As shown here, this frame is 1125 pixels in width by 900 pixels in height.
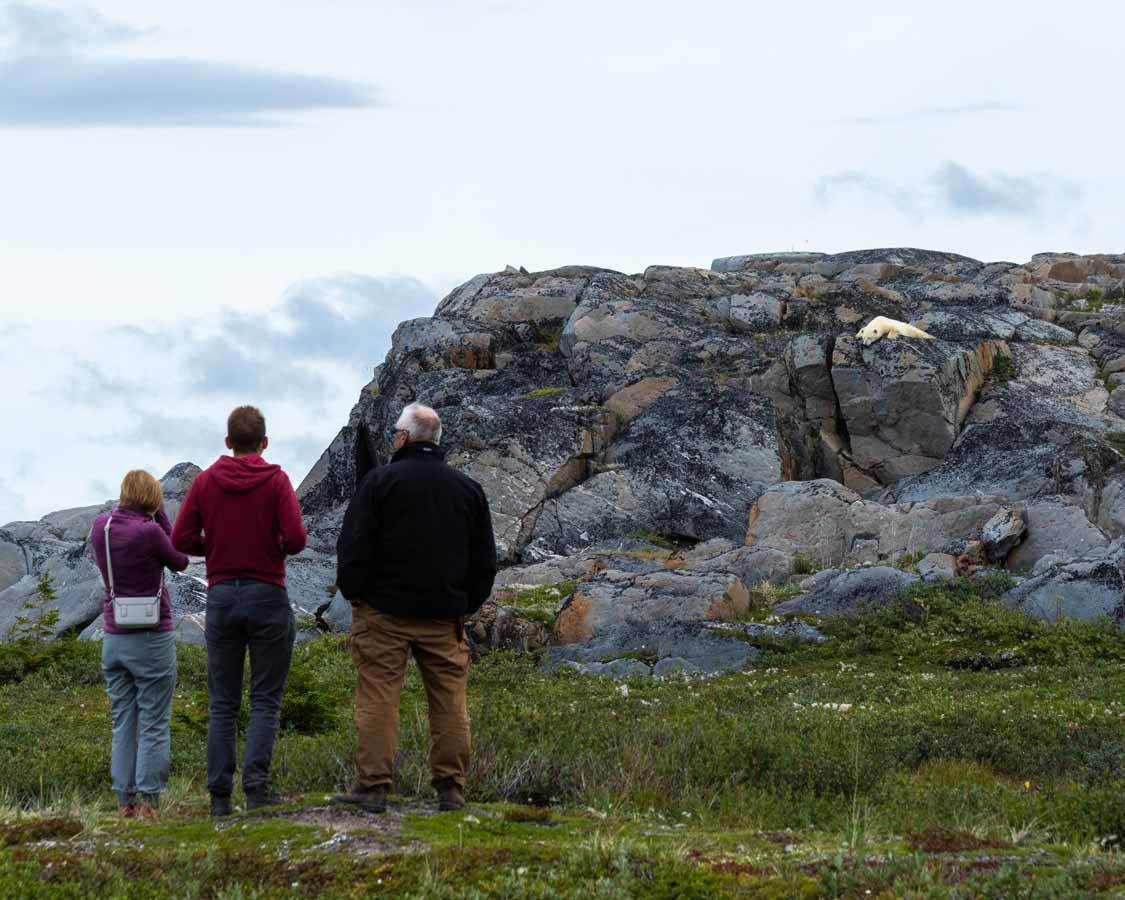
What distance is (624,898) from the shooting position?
727 centimetres

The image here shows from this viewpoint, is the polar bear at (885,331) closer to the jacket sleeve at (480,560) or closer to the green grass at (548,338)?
the green grass at (548,338)

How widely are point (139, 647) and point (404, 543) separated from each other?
2.69 m

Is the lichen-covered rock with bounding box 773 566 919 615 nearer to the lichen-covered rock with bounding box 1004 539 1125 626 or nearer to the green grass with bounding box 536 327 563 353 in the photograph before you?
the lichen-covered rock with bounding box 1004 539 1125 626

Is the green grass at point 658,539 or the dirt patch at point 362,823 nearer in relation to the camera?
the dirt patch at point 362,823

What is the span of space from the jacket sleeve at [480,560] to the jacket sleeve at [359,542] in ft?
2.51

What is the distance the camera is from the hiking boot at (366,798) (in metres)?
9.22

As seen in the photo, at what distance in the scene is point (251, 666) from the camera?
32.6ft

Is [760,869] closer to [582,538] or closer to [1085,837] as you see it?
[1085,837]

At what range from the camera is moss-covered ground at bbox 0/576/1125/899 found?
762 centimetres

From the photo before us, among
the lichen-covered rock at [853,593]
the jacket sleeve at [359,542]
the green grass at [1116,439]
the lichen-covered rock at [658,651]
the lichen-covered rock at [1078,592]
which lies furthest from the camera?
the green grass at [1116,439]

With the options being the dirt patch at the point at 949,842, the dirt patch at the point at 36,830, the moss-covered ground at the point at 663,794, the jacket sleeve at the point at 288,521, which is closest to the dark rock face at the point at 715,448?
the moss-covered ground at the point at 663,794

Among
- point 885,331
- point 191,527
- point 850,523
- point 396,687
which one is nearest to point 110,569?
point 191,527

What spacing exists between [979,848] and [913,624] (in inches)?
550

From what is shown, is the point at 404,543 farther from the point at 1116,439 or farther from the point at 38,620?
the point at 1116,439
